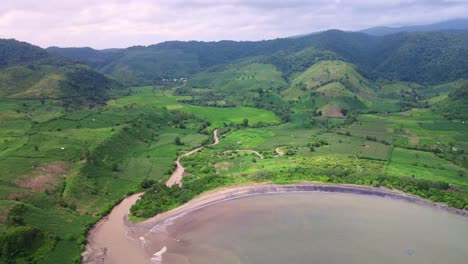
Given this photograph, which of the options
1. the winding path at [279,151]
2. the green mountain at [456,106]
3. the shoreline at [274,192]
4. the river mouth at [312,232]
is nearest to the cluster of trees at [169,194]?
the shoreline at [274,192]

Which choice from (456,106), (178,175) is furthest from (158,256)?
(456,106)

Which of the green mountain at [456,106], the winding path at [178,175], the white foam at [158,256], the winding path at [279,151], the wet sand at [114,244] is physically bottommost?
the green mountain at [456,106]

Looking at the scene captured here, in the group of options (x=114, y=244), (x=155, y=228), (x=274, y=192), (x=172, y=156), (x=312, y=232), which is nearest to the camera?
(x=114, y=244)

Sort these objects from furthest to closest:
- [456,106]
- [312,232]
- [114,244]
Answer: [456,106]
[312,232]
[114,244]

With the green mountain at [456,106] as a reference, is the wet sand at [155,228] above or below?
above

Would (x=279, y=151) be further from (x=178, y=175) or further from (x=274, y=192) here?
(x=178, y=175)

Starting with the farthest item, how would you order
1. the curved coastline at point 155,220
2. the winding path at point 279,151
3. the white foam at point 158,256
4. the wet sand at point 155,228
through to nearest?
the winding path at point 279,151 → the curved coastline at point 155,220 → the wet sand at point 155,228 → the white foam at point 158,256

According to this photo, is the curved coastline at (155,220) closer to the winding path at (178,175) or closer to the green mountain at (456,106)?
the winding path at (178,175)

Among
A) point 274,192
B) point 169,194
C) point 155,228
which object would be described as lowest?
point 274,192
